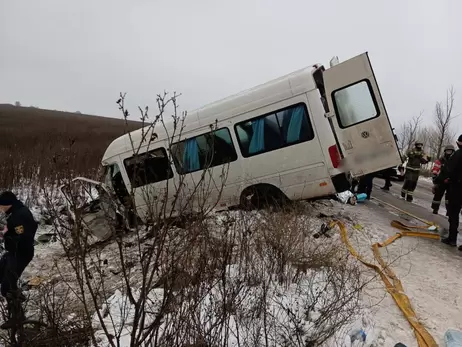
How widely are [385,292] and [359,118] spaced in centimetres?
346

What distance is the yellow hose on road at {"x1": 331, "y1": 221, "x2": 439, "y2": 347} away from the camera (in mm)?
3072

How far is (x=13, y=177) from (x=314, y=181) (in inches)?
374

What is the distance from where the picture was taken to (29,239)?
4.17m

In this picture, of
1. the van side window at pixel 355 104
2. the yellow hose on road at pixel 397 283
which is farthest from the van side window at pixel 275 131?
the yellow hose on road at pixel 397 283

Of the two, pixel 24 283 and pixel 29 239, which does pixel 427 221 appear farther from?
pixel 24 283

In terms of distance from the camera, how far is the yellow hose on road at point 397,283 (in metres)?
3.07

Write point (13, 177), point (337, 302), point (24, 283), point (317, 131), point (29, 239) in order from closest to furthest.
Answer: point (337, 302) → point (29, 239) → point (24, 283) → point (317, 131) → point (13, 177)

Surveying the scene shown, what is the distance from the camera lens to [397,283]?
156 inches

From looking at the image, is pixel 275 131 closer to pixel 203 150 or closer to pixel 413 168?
pixel 203 150

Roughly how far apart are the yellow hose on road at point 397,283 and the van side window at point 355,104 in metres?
1.96

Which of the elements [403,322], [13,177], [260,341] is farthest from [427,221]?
[13,177]

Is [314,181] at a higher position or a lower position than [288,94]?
lower

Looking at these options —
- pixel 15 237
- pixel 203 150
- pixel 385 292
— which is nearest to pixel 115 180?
pixel 203 150

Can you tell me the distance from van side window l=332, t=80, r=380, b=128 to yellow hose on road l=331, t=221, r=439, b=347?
1955 millimetres
